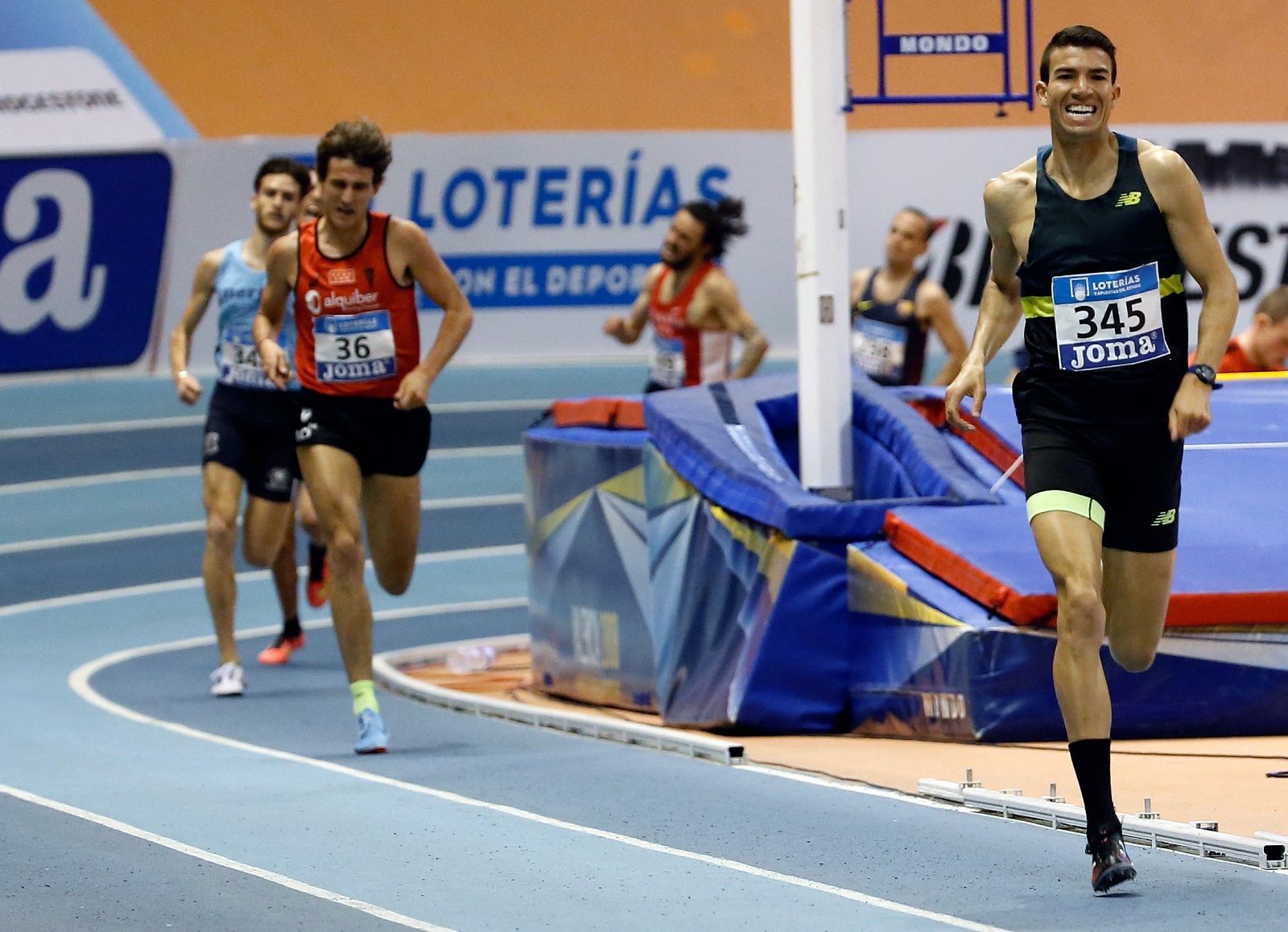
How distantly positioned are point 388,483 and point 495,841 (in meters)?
2.12

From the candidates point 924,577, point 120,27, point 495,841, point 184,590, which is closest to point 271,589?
point 184,590

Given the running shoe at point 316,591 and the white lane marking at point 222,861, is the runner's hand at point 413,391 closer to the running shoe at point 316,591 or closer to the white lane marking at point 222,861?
the white lane marking at point 222,861

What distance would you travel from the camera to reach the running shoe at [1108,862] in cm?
447

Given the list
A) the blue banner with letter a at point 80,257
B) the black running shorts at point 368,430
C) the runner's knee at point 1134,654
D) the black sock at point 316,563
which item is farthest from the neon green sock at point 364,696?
the blue banner with letter a at point 80,257

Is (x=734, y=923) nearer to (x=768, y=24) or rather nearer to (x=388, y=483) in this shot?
(x=388, y=483)

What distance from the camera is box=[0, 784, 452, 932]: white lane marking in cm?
→ 456

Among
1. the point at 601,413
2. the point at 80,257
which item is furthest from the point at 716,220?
the point at 80,257

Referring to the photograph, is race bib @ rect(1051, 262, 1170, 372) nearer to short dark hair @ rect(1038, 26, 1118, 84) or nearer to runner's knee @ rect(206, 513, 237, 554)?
short dark hair @ rect(1038, 26, 1118, 84)

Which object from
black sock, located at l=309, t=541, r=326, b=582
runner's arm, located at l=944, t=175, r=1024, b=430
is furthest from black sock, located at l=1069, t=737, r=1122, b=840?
black sock, located at l=309, t=541, r=326, b=582

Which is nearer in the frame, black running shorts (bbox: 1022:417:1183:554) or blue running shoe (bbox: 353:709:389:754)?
black running shorts (bbox: 1022:417:1183:554)

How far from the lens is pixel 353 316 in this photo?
7.25m

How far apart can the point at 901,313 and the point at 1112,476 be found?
17.4 feet

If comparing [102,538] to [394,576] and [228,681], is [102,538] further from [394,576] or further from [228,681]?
[394,576]

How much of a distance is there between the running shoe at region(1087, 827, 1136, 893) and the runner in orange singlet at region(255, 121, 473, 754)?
318 cm
